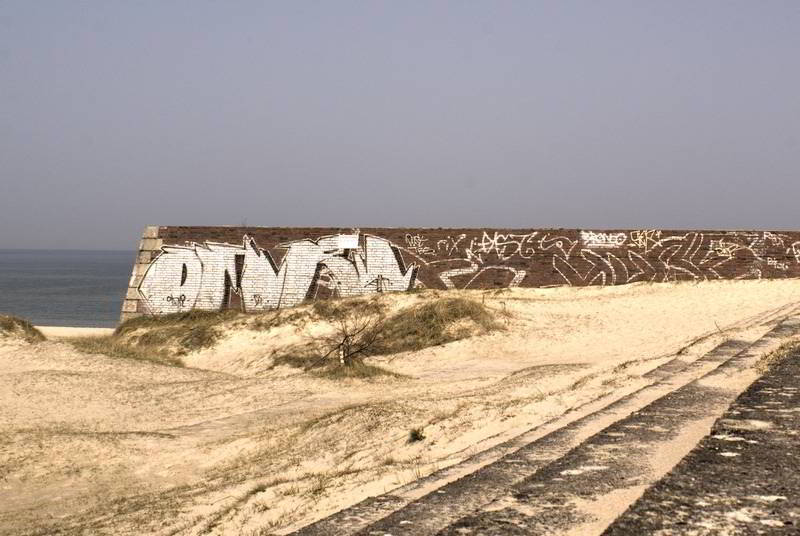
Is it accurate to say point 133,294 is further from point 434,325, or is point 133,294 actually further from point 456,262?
point 434,325

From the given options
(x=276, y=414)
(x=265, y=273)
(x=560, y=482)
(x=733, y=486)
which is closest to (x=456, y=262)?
(x=265, y=273)

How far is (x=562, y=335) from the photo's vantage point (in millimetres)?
19047

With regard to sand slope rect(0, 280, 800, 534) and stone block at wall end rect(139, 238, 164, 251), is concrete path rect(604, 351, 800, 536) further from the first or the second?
stone block at wall end rect(139, 238, 164, 251)

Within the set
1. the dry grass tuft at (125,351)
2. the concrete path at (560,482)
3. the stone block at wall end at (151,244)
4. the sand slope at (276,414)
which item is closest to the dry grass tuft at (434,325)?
the sand slope at (276,414)

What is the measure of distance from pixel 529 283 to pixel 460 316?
4349mm

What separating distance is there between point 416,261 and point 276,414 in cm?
1157

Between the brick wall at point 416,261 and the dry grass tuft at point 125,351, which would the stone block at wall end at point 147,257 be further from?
the dry grass tuft at point 125,351

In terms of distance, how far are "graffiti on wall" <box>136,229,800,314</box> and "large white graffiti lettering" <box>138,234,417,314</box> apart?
0.03 meters

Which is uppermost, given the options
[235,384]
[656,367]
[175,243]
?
[175,243]

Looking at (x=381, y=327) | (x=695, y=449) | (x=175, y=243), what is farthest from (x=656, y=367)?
(x=175, y=243)

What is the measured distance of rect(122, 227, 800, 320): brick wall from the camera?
22953 millimetres

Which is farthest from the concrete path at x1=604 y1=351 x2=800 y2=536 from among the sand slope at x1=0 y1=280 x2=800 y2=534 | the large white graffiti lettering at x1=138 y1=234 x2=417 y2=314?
the large white graffiti lettering at x1=138 y1=234 x2=417 y2=314

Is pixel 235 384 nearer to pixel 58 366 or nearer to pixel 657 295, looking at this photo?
pixel 58 366

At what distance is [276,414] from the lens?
488 inches
